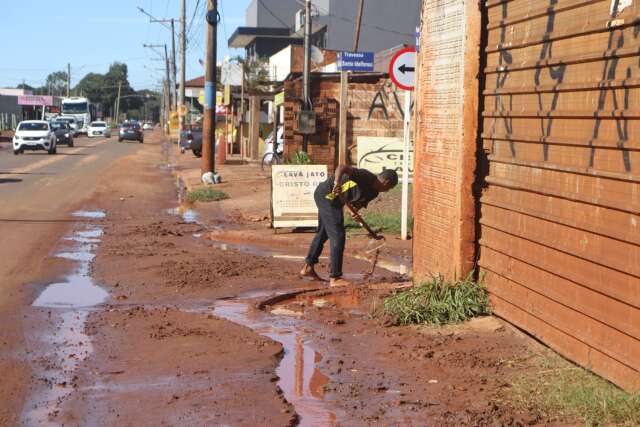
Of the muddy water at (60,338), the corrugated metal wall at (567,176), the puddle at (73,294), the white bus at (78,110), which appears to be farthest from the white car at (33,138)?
the corrugated metal wall at (567,176)

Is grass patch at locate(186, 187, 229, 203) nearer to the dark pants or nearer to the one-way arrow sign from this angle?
the one-way arrow sign

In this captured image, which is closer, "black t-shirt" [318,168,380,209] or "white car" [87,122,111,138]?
"black t-shirt" [318,168,380,209]

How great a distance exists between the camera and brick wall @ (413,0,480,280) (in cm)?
832

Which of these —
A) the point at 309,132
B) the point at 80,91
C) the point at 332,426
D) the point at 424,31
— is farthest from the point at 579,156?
the point at 80,91

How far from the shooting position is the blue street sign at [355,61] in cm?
1523

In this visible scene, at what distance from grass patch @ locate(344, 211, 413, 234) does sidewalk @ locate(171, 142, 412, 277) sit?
0.12m

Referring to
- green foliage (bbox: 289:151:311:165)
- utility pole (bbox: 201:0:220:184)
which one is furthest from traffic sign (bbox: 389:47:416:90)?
utility pole (bbox: 201:0:220:184)

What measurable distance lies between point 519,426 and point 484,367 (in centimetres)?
136

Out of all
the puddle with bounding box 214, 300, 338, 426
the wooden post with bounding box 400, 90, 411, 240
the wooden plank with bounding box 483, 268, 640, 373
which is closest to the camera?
the wooden plank with bounding box 483, 268, 640, 373

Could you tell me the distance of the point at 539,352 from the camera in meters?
6.99

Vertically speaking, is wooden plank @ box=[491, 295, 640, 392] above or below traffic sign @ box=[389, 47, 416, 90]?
below

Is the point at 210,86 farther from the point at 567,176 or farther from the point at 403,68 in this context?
the point at 567,176

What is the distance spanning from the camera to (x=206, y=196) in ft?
74.0

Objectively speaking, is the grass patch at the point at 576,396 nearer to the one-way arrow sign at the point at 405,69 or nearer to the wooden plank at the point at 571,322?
the wooden plank at the point at 571,322
